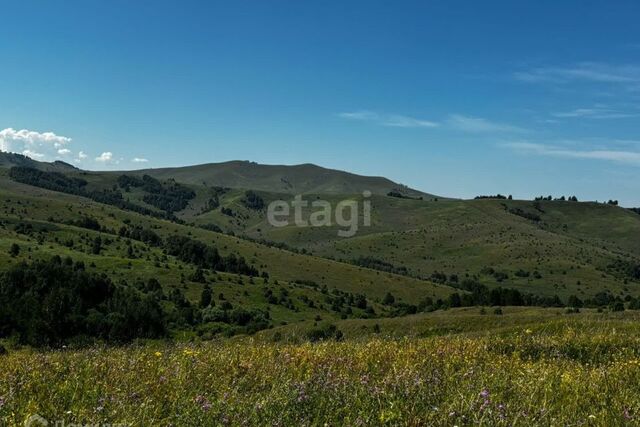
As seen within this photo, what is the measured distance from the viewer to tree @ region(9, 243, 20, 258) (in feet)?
426

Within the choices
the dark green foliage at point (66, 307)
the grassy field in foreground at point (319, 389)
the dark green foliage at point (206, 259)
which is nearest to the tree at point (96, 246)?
the dark green foliage at point (206, 259)

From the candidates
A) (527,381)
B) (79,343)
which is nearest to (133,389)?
(527,381)

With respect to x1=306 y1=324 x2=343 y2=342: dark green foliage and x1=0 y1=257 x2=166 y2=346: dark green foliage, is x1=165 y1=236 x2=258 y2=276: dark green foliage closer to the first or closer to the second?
x1=0 y1=257 x2=166 y2=346: dark green foliage

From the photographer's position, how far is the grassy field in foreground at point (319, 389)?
529 cm

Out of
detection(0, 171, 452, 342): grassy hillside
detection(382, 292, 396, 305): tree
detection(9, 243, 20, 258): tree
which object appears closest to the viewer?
detection(9, 243, 20, 258): tree

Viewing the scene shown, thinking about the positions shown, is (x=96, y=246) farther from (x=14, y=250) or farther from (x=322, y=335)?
(x=322, y=335)

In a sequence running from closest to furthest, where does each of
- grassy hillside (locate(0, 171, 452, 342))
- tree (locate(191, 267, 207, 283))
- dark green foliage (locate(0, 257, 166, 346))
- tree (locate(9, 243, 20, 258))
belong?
dark green foliage (locate(0, 257, 166, 346)) → tree (locate(9, 243, 20, 258)) → grassy hillside (locate(0, 171, 452, 342)) → tree (locate(191, 267, 207, 283))

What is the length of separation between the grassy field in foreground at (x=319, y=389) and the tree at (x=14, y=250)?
14072 centimetres

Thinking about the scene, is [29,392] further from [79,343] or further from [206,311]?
[206,311]

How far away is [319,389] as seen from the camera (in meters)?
6.39

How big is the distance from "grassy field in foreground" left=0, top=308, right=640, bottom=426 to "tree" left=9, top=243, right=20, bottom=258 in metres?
141

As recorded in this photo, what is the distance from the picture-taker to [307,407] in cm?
570

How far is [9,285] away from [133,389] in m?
110

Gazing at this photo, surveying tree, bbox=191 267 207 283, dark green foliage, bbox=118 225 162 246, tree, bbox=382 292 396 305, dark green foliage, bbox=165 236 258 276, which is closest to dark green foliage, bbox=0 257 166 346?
tree, bbox=191 267 207 283
